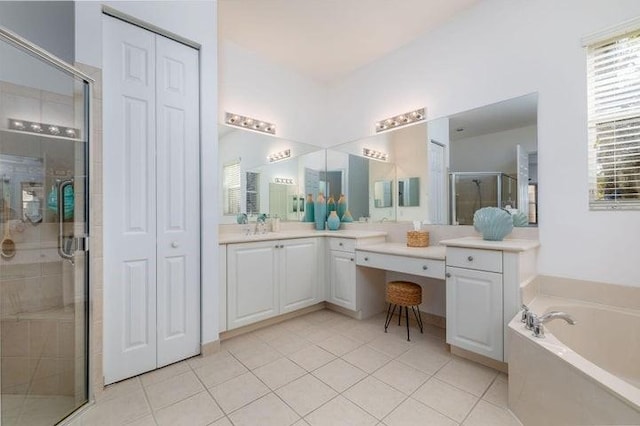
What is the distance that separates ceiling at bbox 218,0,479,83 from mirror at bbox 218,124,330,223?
3.17 feet

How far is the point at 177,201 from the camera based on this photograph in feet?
6.50

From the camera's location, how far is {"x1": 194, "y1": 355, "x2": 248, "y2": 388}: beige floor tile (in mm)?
1778

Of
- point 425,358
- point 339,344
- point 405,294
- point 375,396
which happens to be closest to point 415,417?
point 375,396

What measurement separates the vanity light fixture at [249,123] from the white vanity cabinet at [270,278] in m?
1.33

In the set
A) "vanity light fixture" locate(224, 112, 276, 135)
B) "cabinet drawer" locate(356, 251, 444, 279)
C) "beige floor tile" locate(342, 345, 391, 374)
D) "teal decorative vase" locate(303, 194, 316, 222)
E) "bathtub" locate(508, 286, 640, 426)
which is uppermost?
"vanity light fixture" locate(224, 112, 276, 135)

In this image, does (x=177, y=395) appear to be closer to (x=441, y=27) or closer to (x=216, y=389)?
(x=216, y=389)

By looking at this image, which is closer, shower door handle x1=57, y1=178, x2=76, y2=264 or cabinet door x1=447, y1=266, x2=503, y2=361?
shower door handle x1=57, y1=178, x2=76, y2=264

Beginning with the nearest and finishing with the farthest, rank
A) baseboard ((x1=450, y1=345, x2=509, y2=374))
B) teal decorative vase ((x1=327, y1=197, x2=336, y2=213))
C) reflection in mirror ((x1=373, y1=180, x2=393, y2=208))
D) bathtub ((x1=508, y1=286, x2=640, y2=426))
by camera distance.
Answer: bathtub ((x1=508, y1=286, x2=640, y2=426)), baseboard ((x1=450, y1=345, x2=509, y2=374)), reflection in mirror ((x1=373, y1=180, x2=393, y2=208)), teal decorative vase ((x1=327, y1=197, x2=336, y2=213))

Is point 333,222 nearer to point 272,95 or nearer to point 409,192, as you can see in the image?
point 409,192

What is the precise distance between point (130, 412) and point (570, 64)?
11.8ft

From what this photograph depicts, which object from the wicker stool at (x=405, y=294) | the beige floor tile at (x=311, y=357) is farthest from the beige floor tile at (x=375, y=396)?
the wicker stool at (x=405, y=294)

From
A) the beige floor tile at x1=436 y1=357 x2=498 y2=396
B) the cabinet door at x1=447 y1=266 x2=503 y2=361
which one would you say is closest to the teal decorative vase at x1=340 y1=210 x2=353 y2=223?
the cabinet door at x1=447 y1=266 x2=503 y2=361

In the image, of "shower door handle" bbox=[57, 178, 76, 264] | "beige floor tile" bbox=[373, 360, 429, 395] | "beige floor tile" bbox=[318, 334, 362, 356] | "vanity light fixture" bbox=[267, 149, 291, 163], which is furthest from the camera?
"vanity light fixture" bbox=[267, 149, 291, 163]

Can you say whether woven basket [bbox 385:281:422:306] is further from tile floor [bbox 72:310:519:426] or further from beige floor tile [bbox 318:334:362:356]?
beige floor tile [bbox 318:334:362:356]
